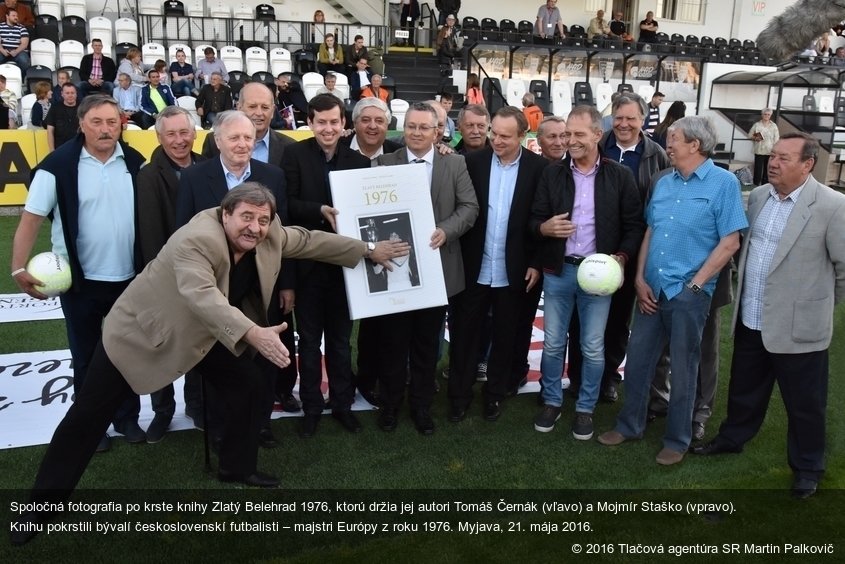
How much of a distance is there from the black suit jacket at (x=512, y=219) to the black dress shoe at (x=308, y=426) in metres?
1.24

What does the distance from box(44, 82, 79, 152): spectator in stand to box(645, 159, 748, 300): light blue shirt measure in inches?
341

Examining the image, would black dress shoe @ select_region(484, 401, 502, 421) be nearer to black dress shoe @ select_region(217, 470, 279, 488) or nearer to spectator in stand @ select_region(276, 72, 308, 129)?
black dress shoe @ select_region(217, 470, 279, 488)

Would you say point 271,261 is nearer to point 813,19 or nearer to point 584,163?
point 584,163

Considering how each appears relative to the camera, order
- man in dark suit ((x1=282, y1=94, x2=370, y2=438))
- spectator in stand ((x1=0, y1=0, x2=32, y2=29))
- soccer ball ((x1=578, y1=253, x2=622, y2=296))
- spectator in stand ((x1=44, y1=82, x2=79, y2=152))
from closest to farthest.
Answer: soccer ball ((x1=578, y1=253, x2=622, y2=296)) → man in dark suit ((x1=282, y1=94, x2=370, y2=438)) → spectator in stand ((x1=44, y1=82, x2=79, y2=152)) → spectator in stand ((x1=0, y1=0, x2=32, y2=29))

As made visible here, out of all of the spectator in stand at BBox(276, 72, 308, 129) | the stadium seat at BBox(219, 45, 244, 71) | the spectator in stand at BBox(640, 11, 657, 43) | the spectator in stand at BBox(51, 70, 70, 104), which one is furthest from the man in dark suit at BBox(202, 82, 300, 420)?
the spectator in stand at BBox(640, 11, 657, 43)

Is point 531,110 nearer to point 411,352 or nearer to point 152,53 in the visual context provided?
point 152,53

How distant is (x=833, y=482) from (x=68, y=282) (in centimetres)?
413

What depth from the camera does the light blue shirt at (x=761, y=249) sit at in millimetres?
3533

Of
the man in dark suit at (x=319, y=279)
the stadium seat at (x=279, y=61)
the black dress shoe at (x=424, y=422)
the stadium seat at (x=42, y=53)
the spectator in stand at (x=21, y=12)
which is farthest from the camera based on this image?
the stadium seat at (x=279, y=61)

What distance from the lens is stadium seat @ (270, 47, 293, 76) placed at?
641 inches

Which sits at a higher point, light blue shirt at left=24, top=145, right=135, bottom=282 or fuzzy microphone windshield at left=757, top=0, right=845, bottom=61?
fuzzy microphone windshield at left=757, top=0, right=845, bottom=61

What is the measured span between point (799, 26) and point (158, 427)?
371cm

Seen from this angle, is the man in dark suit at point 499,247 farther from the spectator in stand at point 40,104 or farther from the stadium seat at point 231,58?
the stadium seat at point 231,58

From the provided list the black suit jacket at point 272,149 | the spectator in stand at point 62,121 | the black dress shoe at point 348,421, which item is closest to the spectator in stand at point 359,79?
the spectator in stand at point 62,121
